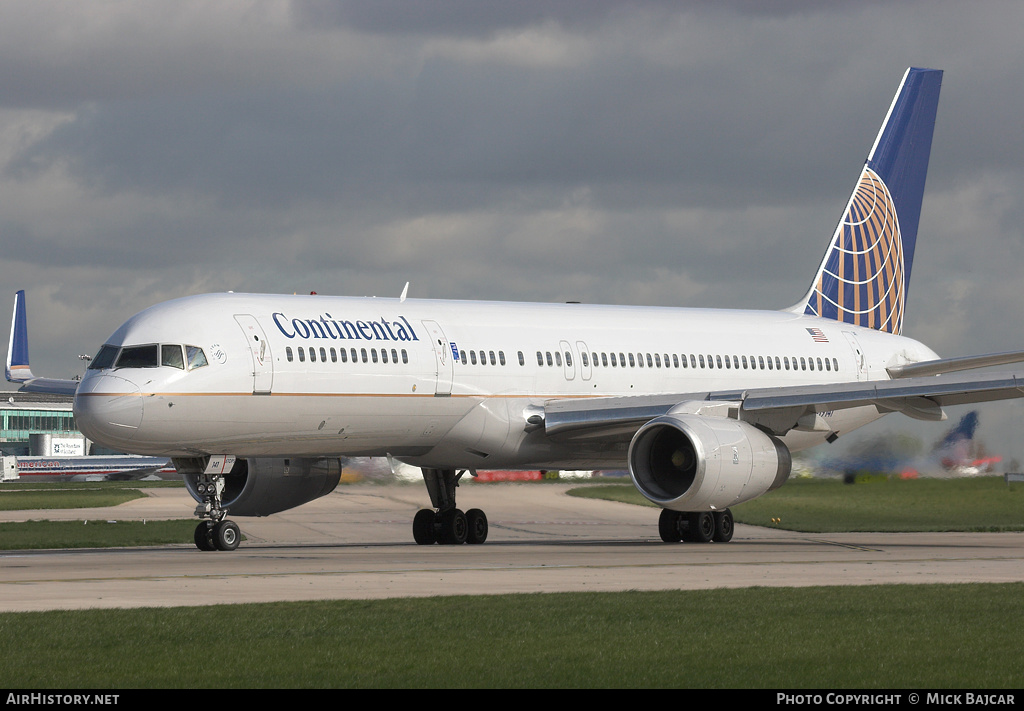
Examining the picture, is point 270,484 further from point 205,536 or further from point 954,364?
point 954,364

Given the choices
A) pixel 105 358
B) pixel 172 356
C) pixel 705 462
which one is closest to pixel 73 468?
pixel 105 358

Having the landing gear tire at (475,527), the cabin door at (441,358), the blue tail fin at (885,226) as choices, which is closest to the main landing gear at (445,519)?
the landing gear tire at (475,527)

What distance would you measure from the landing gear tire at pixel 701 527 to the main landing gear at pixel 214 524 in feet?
28.5

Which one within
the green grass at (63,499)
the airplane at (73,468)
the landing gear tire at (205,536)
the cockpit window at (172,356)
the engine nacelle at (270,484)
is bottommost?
the landing gear tire at (205,536)

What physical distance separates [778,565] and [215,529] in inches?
371

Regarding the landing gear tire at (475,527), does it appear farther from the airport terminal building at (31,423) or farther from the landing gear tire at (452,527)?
the airport terminal building at (31,423)

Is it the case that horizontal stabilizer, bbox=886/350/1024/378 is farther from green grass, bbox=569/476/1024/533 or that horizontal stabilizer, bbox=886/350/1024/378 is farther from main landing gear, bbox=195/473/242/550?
main landing gear, bbox=195/473/242/550

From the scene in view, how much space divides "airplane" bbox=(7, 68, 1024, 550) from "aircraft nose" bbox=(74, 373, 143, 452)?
0.03 m

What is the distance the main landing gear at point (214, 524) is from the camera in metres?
24.9

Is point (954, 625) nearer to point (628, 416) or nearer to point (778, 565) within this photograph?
point (778, 565)

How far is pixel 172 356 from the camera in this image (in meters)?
23.9

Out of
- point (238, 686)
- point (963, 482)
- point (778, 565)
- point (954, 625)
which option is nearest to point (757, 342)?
point (963, 482)

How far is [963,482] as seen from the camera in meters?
33.1
